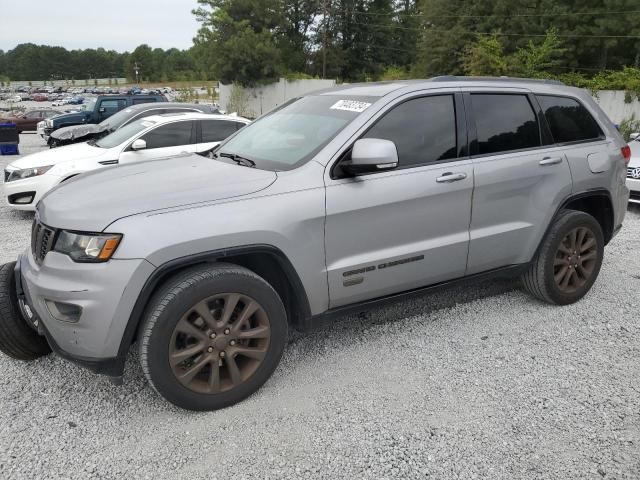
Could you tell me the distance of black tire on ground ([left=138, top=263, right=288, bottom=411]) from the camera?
8.38 feet

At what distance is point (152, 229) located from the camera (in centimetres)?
251

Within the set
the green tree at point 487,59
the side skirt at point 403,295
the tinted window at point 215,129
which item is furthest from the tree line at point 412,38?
the side skirt at point 403,295

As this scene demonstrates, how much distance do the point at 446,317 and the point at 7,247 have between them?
501cm

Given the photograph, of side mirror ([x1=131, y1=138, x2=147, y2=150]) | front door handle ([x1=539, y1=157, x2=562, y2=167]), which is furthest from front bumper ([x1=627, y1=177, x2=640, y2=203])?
side mirror ([x1=131, y1=138, x2=147, y2=150])

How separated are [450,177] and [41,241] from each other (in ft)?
8.11

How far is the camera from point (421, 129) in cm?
339

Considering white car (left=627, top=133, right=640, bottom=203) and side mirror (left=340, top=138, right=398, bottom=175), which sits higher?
side mirror (left=340, top=138, right=398, bottom=175)

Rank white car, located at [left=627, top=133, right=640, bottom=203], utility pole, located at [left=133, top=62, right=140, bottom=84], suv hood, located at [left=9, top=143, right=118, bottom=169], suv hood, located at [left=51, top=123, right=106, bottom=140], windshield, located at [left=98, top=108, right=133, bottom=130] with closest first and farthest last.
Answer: suv hood, located at [left=9, top=143, right=118, bottom=169]
white car, located at [left=627, top=133, right=640, bottom=203]
suv hood, located at [left=51, top=123, right=106, bottom=140]
windshield, located at [left=98, top=108, right=133, bottom=130]
utility pole, located at [left=133, top=62, right=140, bottom=84]

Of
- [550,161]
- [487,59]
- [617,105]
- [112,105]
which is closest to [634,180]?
[550,161]

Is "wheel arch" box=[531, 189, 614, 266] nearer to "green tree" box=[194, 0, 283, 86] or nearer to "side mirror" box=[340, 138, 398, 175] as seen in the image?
"side mirror" box=[340, 138, 398, 175]

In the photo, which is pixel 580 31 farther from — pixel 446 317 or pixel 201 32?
pixel 446 317

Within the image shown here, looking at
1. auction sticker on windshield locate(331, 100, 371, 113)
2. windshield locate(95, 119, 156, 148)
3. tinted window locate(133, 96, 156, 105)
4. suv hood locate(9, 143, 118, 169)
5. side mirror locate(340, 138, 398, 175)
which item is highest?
auction sticker on windshield locate(331, 100, 371, 113)

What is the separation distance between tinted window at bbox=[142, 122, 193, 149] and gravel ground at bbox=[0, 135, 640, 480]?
5.02 m

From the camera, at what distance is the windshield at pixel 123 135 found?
25.7 ft
